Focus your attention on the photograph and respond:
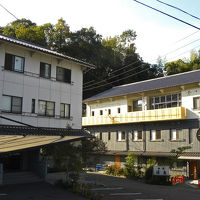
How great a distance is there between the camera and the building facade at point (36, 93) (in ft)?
72.3

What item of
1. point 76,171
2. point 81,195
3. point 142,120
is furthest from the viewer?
point 142,120

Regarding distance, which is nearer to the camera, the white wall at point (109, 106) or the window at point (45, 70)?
the window at point (45, 70)

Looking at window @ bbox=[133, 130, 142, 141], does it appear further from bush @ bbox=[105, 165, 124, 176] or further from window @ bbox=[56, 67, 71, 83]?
window @ bbox=[56, 67, 71, 83]

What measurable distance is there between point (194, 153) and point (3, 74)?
67.0 feet

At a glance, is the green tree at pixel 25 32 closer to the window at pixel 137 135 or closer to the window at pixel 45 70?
the window at pixel 45 70

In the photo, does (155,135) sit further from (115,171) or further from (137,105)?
(115,171)

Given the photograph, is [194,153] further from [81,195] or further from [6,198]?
[6,198]

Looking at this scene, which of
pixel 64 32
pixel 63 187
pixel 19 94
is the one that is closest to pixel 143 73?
pixel 64 32

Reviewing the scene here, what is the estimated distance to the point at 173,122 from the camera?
102 feet

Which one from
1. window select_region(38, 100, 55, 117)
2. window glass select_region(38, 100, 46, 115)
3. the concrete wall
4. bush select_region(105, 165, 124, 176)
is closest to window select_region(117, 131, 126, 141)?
the concrete wall

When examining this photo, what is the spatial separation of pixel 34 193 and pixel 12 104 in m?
9.26

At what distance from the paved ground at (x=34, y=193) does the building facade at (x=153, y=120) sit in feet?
52.4

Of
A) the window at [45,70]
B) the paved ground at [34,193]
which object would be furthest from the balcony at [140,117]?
the paved ground at [34,193]

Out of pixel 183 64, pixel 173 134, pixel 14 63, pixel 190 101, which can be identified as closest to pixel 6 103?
pixel 14 63
